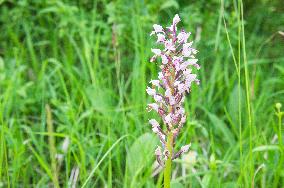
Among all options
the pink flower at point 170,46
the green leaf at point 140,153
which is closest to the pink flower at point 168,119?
the pink flower at point 170,46

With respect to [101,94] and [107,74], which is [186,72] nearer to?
[101,94]

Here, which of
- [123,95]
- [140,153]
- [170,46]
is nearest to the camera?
[170,46]

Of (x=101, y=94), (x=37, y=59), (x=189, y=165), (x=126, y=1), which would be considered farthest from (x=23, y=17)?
(x=189, y=165)

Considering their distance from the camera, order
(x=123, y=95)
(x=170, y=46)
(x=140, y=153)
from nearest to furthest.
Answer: (x=170, y=46) → (x=140, y=153) → (x=123, y=95)

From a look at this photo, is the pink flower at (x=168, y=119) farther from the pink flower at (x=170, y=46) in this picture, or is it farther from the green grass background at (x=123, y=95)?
the green grass background at (x=123, y=95)

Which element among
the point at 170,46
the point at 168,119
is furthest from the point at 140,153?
the point at 170,46

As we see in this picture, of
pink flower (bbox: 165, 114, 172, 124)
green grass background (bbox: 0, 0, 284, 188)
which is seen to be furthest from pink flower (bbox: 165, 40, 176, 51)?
green grass background (bbox: 0, 0, 284, 188)

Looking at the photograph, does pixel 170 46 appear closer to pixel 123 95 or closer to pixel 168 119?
pixel 168 119

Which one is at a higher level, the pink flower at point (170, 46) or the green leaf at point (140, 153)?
the pink flower at point (170, 46)
